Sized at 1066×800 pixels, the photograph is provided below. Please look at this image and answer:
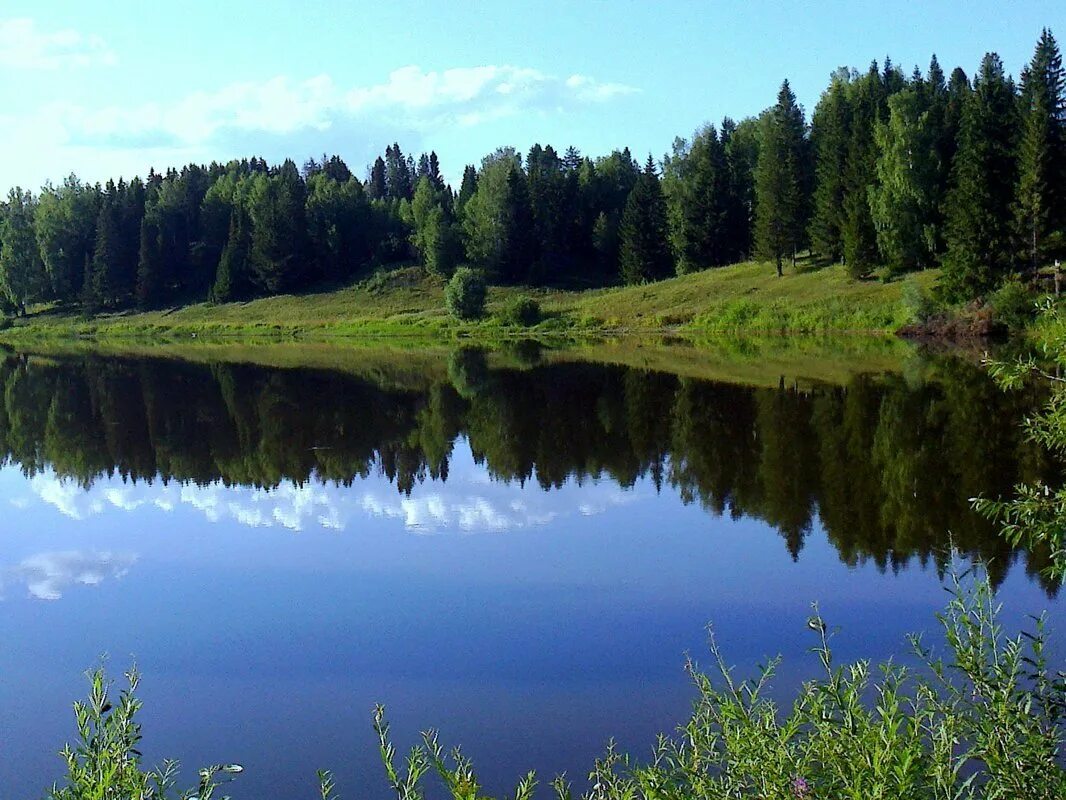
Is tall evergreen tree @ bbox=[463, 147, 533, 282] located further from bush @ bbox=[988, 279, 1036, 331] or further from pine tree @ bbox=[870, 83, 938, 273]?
bush @ bbox=[988, 279, 1036, 331]

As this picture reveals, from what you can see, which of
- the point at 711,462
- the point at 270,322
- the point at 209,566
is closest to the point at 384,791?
the point at 209,566

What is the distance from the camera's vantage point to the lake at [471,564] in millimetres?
8070

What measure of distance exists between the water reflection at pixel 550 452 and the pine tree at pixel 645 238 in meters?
47.2

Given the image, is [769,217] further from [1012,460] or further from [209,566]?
[209,566]

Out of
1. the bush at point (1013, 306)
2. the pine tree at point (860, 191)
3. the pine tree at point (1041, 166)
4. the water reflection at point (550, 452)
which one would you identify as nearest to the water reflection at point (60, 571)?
the water reflection at point (550, 452)

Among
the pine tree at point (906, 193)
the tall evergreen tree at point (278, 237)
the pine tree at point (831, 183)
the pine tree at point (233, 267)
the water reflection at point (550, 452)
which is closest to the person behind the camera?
the water reflection at point (550, 452)

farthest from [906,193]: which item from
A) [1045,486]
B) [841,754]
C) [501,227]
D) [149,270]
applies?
[149,270]

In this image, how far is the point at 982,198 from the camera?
Answer: 52.0 meters

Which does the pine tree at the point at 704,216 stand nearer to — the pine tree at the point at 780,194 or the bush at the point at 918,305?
the pine tree at the point at 780,194

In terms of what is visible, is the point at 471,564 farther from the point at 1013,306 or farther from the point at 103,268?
the point at 103,268

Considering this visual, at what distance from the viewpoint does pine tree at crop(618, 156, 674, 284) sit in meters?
80.8

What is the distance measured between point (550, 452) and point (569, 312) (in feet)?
167

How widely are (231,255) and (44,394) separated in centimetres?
6086

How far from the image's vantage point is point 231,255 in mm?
94250
